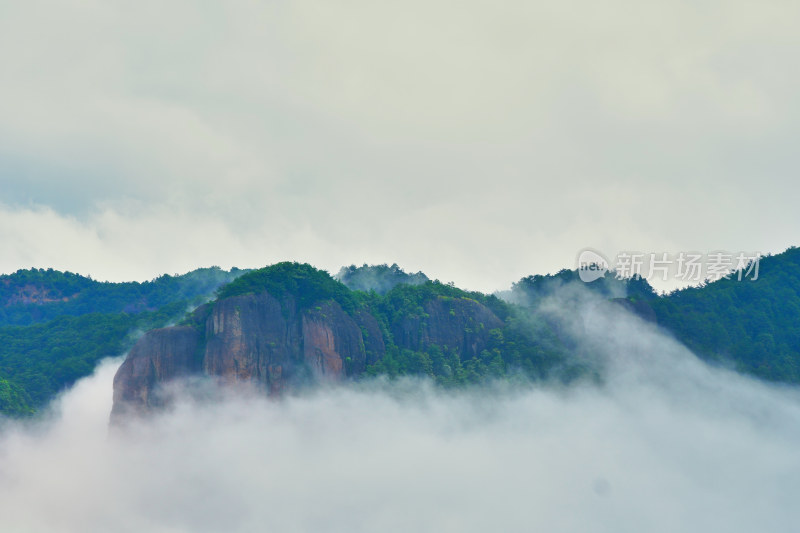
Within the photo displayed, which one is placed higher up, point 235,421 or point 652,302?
point 652,302

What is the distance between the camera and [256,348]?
76062 mm

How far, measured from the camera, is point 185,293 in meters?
128

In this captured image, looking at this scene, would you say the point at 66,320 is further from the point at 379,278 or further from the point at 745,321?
the point at 745,321

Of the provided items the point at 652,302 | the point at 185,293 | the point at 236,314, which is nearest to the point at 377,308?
the point at 236,314

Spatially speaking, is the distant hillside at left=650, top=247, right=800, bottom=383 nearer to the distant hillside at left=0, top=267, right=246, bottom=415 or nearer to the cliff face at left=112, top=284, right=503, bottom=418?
the cliff face at left=112, top=284, right=503, bottom=418

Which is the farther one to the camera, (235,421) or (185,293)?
(185,293)

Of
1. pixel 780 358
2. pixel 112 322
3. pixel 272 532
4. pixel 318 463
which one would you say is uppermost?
pixel 780 358

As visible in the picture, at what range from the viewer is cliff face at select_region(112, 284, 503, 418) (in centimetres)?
7475

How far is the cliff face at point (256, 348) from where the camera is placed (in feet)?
245

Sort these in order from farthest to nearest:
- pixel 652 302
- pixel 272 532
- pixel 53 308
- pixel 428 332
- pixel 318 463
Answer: pixel 53 308 < pixel 652 302 < pixel 428 332 < pixel 318 463 < pixel 272 532

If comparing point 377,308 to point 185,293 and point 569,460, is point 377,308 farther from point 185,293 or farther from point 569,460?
point 185,293

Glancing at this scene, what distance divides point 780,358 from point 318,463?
4597cm

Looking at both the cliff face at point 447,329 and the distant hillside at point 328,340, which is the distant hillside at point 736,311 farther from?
the cliff face at point 447,329

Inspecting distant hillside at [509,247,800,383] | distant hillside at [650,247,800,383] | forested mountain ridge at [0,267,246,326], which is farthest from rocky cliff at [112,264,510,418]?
forested mountain ridge at [0,267,246,326]
